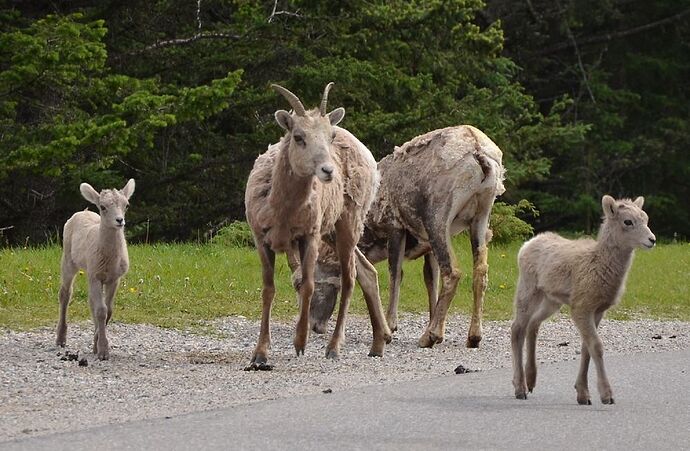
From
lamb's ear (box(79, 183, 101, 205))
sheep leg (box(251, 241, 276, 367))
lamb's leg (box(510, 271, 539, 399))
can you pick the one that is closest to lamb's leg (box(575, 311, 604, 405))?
lamb's leg (box(510, 271, 539, 399))

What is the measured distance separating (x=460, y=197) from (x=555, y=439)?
619 cm

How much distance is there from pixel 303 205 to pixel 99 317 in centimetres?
194

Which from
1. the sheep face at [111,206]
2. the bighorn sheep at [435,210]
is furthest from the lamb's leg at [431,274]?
the sheep face at [111,206]

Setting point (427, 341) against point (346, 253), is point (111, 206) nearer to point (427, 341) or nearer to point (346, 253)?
point (346, 253)

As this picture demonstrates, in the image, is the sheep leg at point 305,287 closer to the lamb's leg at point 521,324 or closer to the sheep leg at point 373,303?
the sheep leg at point 373,303

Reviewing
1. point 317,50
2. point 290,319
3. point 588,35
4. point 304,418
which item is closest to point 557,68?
point 588,35

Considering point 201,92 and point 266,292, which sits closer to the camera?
point 266,292

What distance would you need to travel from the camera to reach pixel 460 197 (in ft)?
48.5

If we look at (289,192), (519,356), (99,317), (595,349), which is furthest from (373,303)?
(595,349)

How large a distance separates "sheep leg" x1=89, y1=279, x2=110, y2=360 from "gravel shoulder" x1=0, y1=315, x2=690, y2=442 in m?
0.10

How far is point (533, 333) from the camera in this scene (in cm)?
1080

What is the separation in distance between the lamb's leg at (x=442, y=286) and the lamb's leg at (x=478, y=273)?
0.22 metres

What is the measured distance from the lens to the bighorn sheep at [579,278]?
10.5 metres

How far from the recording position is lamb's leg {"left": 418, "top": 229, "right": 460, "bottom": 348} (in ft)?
46.4
